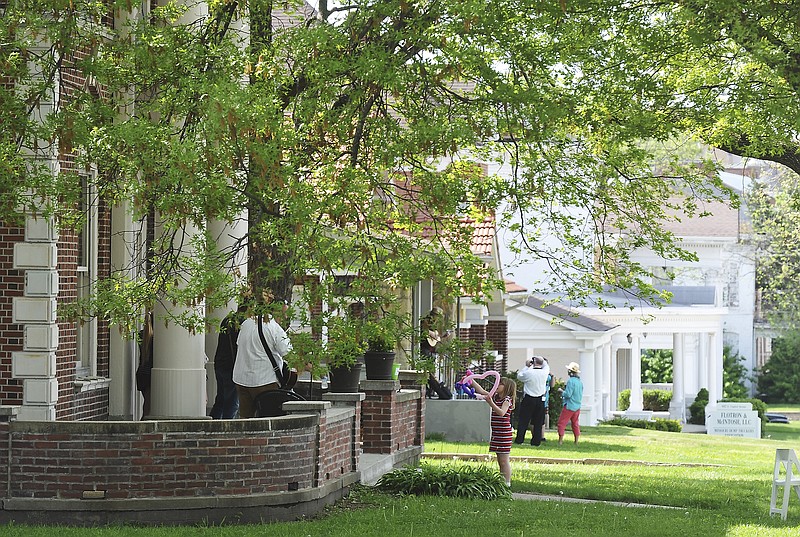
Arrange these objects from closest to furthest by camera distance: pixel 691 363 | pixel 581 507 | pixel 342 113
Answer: pixel 342 113 → pixel 581 507 → pixel 691 363

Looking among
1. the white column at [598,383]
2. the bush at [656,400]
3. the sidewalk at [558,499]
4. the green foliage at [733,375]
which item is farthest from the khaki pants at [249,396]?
the green foliage at [733,375]

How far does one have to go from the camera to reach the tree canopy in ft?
35.3

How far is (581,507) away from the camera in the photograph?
1371 cm

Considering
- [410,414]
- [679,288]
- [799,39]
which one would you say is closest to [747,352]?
[679,288]

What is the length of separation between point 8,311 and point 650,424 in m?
28.3

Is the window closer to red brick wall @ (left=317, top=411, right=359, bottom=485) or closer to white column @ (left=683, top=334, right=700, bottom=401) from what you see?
red brick wall @ (left=317, top=411, right=359, bottom=485)

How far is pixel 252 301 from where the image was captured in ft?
36.7

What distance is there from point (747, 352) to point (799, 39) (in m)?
57.5

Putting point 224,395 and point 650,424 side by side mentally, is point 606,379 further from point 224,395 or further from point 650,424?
point 224,395

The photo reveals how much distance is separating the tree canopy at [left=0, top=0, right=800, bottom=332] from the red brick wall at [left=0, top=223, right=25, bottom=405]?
42.1 inches

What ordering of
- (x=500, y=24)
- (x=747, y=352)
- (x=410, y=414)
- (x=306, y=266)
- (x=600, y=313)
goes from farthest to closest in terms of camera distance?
(x=747, y=352), (x=600, y=313), (x=410, y=414), (x=500, y=24), (x=306, y=266)

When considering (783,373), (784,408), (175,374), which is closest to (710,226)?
(784,408)

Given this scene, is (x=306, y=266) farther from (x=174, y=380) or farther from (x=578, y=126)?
(x=174, y=380)

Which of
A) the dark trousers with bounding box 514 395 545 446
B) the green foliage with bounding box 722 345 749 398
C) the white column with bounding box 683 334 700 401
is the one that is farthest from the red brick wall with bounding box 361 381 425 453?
the green foliage with bounding box 722 345 749 398
